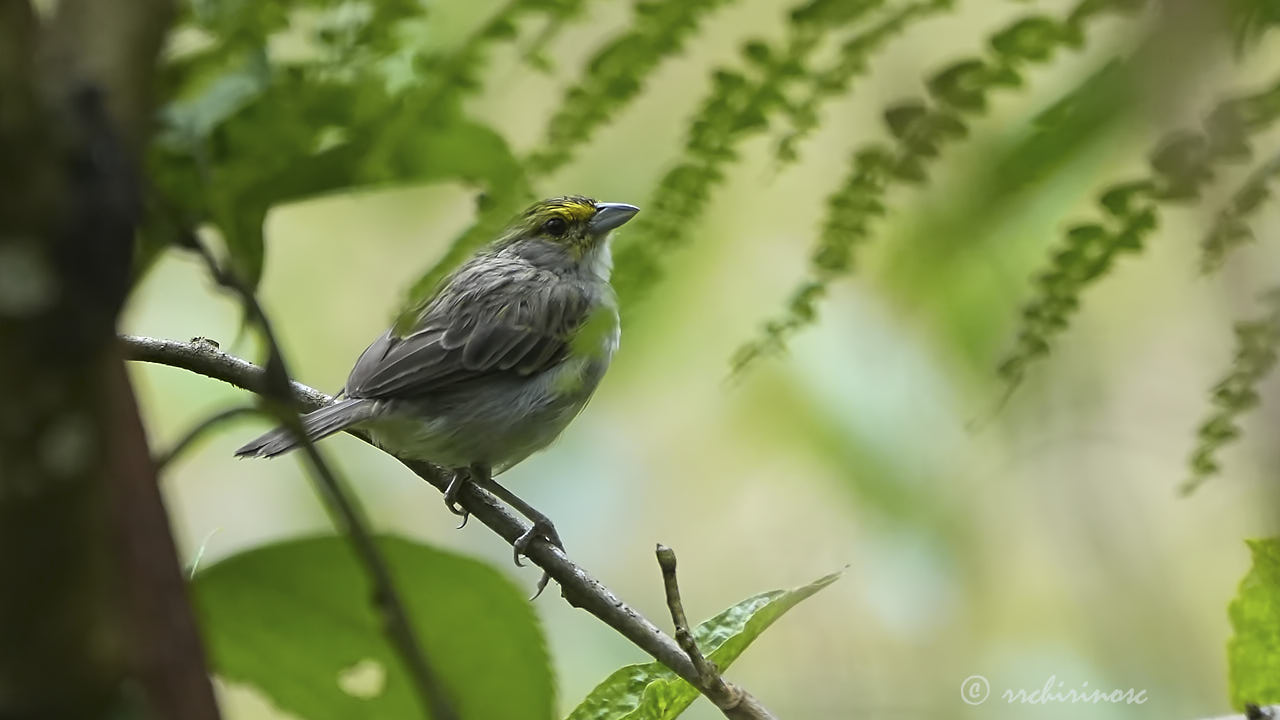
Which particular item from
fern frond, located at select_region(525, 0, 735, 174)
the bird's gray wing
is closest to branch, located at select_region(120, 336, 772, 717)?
fern frond, located at select_region(525, 0, 735, 174)

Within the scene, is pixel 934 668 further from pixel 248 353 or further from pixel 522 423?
pixel 248 353

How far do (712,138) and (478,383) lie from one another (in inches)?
82.7

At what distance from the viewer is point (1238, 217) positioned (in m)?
1.00

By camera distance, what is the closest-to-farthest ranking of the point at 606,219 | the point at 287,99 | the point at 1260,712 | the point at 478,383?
the point at 287,99 < the point at 1260,712 < the point at 478,383 < the point at 606,219

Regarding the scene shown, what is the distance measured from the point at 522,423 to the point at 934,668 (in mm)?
2024

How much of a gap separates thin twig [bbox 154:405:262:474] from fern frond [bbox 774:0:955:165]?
0.59 m

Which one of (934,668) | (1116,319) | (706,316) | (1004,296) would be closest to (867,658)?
(934,668)

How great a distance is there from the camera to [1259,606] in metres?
1.67

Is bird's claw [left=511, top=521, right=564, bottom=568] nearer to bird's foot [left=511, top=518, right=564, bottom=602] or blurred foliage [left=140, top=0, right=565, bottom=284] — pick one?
bird's foot [left=511, top=518, right=564, bottom=602]

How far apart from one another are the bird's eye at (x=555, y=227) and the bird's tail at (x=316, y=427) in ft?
4.14

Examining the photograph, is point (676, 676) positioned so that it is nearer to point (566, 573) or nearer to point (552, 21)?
point (566, 573)

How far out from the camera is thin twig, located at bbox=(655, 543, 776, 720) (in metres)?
1.68
